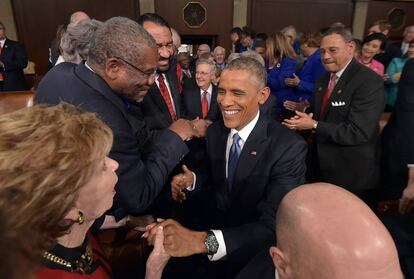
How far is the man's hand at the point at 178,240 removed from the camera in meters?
1.33

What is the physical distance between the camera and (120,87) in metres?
1.49

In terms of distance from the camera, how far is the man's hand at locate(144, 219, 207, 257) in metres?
1.33

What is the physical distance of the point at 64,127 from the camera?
0.85 m

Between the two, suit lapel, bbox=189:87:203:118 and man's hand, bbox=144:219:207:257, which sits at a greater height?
suit lapel, bbox=189:87:203:118

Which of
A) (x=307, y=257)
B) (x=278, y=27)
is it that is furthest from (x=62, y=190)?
(x=278, y=27)

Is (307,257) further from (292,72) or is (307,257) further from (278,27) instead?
(278,27)

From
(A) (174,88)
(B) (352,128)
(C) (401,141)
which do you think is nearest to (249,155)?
(A) (174,88)

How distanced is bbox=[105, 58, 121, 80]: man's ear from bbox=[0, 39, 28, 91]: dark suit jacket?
5.18 m

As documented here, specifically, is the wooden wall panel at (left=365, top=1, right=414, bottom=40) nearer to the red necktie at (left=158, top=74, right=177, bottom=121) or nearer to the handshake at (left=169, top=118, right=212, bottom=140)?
the red necktie at (left=158, top=74, right=177, bottom=121)

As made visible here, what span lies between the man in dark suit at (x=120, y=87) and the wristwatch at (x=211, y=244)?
35 centimetres

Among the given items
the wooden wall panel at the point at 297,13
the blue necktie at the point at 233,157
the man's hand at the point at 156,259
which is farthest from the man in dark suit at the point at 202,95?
the wooden wall panel at the point at 297,13

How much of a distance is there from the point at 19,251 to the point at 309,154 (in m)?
3.23

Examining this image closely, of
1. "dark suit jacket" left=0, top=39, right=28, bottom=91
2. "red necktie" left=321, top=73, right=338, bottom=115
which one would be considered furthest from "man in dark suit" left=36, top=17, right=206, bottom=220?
"dark suit jacket" left=0, top=39, right=28, bottom=91

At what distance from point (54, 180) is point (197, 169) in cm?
165
